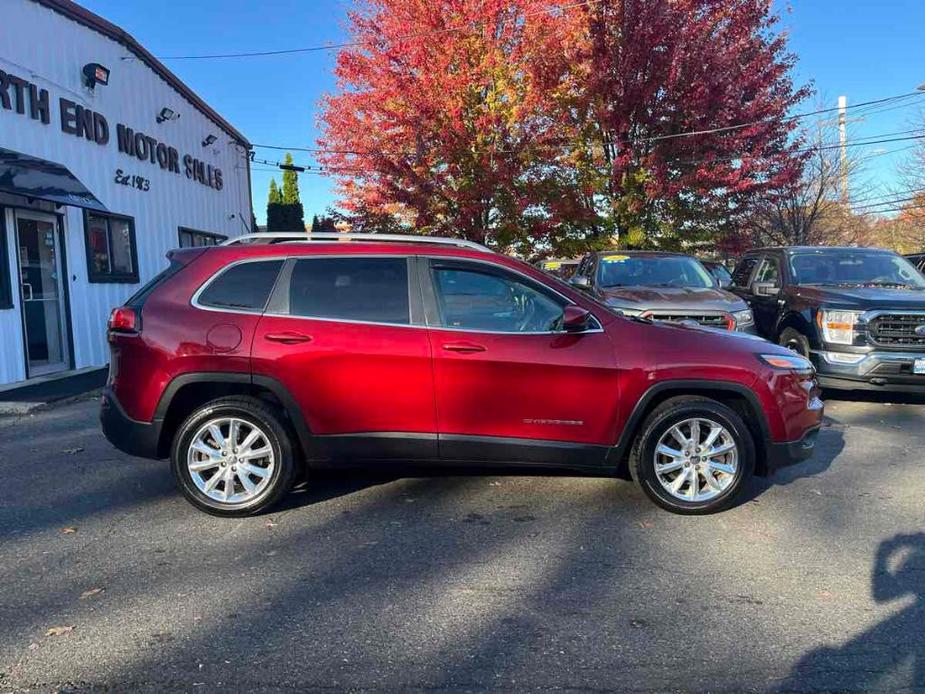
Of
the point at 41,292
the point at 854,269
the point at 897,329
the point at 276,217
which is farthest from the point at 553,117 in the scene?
the point at 276,217

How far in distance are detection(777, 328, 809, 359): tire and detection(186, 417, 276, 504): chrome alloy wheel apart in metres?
6.30

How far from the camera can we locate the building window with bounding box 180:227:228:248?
49.6ft

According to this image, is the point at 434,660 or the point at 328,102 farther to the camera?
the point at 328,102

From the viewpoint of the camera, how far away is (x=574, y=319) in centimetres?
432

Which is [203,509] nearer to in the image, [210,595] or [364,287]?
[210,595]

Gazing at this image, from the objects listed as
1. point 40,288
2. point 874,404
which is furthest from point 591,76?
point 40,288

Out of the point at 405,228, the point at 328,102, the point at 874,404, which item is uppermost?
the point at 328,102

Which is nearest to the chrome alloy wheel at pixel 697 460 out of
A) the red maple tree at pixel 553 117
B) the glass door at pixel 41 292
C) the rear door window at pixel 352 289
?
the rear door window at pixel 352 289

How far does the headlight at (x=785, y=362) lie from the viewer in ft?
14.9

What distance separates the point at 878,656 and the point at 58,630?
3580 millimetres

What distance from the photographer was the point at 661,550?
3.97 meters

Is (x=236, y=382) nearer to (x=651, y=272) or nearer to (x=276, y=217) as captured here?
(x=651, y=272)

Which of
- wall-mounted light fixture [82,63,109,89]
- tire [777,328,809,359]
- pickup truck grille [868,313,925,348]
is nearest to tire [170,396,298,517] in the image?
tire [777,328,809,359]

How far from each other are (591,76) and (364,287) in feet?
37.4
